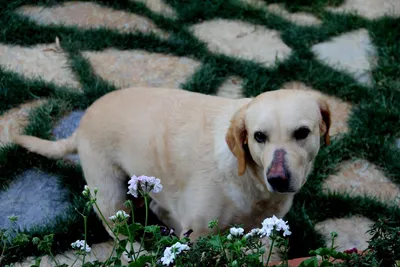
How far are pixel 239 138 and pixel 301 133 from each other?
0.27 m

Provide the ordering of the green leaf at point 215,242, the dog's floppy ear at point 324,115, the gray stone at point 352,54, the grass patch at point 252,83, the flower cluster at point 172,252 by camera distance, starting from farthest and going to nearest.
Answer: the gray stone at point 352,54 → the grass patch at point 252,83 → the dog's floppy ear at point 324,115 → the green leaf at point 215,242 → the flower cluster at point 172,252

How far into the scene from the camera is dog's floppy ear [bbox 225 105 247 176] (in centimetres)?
256

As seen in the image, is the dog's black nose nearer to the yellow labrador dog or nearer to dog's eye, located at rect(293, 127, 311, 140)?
the yellow labrador dog

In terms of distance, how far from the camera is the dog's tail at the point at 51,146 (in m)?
3.25

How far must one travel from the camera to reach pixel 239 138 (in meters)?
2.57

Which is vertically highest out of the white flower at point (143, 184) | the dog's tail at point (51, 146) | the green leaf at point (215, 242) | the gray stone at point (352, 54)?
the white flower at point (143, 184)

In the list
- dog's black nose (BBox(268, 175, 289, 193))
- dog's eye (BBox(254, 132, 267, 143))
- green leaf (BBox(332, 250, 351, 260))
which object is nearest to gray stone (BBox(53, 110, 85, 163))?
dog's eye (BBox(254, 132, 267, 143))

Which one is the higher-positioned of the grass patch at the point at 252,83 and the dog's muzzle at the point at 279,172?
the dog's muzzle at the point at 279,172

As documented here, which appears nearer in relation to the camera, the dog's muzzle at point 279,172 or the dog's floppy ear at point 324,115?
the dog's muzzle at point 279,172

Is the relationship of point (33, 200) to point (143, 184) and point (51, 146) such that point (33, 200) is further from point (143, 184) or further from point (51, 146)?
point (143, 184)

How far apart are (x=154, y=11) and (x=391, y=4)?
1.88 m

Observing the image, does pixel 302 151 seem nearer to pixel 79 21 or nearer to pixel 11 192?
pixel 11 192

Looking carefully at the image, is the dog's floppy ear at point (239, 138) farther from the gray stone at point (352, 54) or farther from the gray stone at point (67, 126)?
the gray stone at point (352, 54)

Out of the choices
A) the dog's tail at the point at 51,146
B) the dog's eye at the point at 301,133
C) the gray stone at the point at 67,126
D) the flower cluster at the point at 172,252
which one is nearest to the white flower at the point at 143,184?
the flower cluster at the point at 172,252
